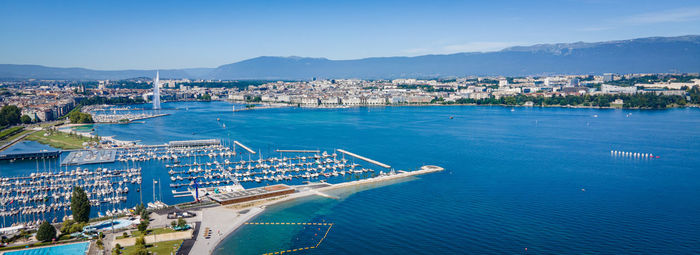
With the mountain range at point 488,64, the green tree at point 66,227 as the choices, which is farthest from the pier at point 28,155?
the mountain range at point 488,64

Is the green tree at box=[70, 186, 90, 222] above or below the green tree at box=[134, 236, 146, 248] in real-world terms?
above

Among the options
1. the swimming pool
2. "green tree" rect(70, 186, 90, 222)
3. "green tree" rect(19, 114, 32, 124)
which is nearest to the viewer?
the swimming pool

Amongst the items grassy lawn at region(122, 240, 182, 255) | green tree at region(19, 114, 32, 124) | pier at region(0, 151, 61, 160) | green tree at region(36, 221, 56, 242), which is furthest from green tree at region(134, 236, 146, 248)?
green tree at region(19, 114, 32, 124)

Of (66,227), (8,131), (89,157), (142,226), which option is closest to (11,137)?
(8,131)

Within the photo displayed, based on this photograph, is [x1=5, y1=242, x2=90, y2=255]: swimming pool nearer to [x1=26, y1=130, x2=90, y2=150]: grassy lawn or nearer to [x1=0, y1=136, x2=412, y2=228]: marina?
[x1=0, y1=136, x2=412, y2=228]: marina

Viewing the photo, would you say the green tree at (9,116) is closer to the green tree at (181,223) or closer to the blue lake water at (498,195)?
the blue lake water at (498,195)

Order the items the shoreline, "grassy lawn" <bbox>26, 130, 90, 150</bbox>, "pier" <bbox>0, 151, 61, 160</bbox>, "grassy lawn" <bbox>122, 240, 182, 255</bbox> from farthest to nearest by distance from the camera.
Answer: "grassy lawn" <bbox>26, 130, 90, 150</bbox>, "pier" <bbox>0, 151, 61, 160</bbox>, the shoreline, "grassy lawn" <bbox>122, 240, 182, 255</bbox>
